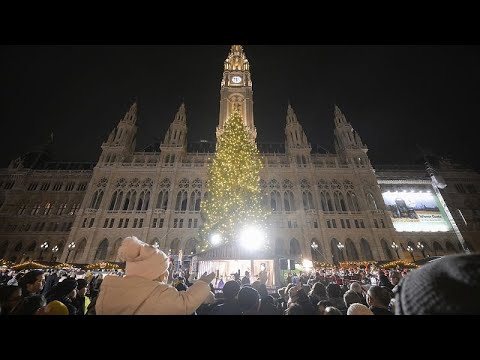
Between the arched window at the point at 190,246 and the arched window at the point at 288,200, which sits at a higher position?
the arched window at the point at 288,200

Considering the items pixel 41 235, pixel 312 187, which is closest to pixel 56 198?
pixel 41 235

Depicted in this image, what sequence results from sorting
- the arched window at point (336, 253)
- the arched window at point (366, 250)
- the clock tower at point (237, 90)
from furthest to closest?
the clock tower at point (237, 90)
the arched window at point (366, 250)
the arched window at point (336, 253)

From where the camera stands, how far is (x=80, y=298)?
15.8ft

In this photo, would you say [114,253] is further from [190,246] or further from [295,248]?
[295,248]

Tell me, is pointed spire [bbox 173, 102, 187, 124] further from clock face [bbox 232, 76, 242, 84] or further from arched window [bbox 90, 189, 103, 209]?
arched window [bbox 90, 189, 103, 209]

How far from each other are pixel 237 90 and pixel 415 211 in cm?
3426

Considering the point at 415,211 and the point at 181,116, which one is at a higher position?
the point at 181,116

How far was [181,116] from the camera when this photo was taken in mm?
39750

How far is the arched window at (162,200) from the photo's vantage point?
31.5 metres

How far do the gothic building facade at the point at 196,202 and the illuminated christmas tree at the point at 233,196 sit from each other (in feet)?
33.7

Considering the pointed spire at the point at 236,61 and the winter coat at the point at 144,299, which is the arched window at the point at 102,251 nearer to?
the winter coat at the point at 144,299

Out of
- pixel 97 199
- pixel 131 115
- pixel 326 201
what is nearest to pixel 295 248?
pixel 326 201

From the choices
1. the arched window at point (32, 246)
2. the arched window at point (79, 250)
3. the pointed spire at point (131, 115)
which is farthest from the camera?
the pointed spire at point (131, 115)

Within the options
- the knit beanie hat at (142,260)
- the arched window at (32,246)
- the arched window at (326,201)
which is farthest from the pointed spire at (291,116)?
the arched window at (32,246)
